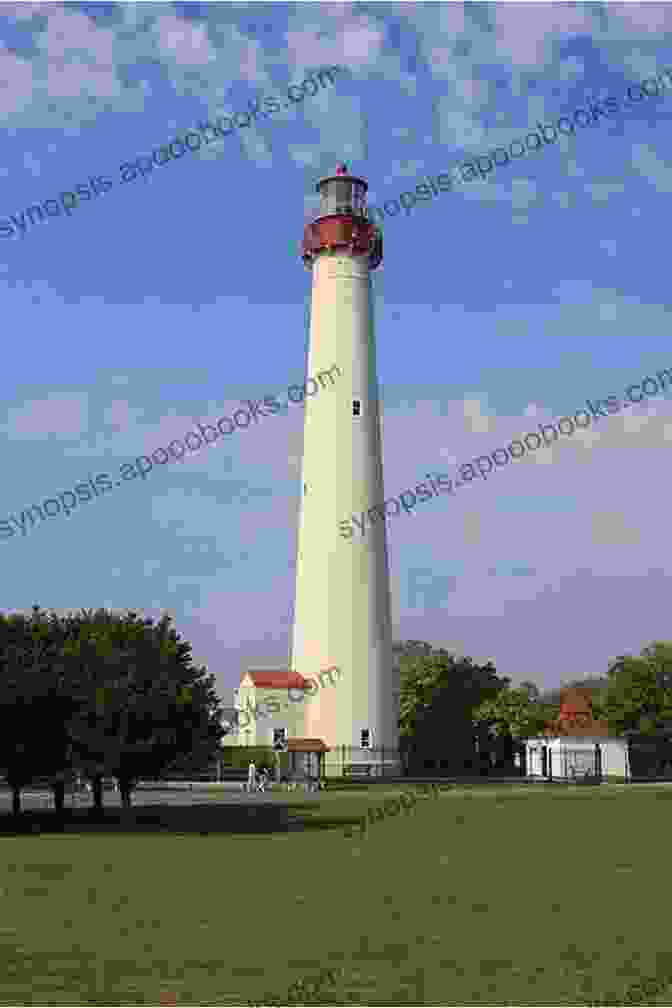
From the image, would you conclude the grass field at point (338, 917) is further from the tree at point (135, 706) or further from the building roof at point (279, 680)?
the building roof at point (279, 680)

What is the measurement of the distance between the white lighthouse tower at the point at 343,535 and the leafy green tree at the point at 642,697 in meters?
13.5

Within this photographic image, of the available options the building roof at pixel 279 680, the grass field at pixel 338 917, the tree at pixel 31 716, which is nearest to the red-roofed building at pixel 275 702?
the building roof at pixel 279 680

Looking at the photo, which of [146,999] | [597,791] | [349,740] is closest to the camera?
[146,999]

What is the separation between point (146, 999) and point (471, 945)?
156 inches

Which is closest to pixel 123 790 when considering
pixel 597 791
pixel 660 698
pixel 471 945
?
pixel 597 791

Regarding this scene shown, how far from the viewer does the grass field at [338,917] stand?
10.6 metres

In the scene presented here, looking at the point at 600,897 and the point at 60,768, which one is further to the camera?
the point at 60,768

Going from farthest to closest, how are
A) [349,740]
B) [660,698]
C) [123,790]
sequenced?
[660,698] < [349,740] < [123,790]

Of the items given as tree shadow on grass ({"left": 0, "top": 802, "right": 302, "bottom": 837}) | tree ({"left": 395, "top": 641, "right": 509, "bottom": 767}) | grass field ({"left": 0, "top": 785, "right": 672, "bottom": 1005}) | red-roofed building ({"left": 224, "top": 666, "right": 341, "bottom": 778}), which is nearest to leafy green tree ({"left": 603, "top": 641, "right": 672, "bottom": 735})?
tree ({"left": 395, "top": 641, "right": 509, "bottom": 767})

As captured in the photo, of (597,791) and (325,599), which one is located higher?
(325,599)

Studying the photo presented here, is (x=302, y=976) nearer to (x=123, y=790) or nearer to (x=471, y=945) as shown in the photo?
(x=471, y=945)

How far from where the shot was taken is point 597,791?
46.6m

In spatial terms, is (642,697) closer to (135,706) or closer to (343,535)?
(343,535)

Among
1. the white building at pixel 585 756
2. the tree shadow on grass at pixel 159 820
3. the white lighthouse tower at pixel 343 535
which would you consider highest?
the white lighthouse tower at pixel 343 535
